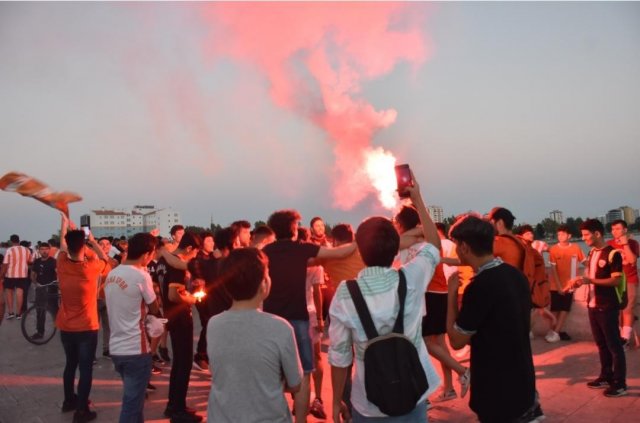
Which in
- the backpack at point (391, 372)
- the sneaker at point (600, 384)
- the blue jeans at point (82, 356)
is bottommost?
the sneaker at point (600, 384)

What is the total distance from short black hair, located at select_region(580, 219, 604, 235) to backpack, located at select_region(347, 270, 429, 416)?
439 cm

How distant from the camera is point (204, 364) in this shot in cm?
750

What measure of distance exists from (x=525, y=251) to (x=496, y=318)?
117 inches

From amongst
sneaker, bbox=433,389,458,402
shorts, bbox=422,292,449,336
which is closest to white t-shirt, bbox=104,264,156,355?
shorts, bbox=422,292,449,336

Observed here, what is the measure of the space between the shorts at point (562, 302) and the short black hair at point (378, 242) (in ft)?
22.1

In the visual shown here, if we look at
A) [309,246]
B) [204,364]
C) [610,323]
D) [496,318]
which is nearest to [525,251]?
[610,323]

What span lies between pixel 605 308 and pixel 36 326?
10141 mm

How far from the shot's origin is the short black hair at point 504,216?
5.40m

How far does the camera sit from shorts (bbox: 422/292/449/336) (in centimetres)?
557

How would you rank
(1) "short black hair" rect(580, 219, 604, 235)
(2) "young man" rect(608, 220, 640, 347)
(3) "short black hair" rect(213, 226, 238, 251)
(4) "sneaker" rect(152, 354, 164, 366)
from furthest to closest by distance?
1. (4) "sneaker" rect(152, 354, 164, 366)
2. (2) "young man" rect(608, 220, 640, 347)
3. (1) "short black hair" rect(580, 219, 604, 235)
4. (3) "short black hair" rect(213, 226, 238, 251)

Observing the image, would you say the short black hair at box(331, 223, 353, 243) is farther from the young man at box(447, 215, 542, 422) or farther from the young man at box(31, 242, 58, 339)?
the young man at box(31, 242, 58, 339)

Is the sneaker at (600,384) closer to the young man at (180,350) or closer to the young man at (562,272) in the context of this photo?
the young man at (562,272)

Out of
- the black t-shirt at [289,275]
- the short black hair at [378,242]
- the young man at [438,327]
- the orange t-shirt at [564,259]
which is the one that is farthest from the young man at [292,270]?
the orange t-shirt at [564,259]

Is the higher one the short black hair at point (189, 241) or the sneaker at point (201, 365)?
the short black hair at point (189, 241)
